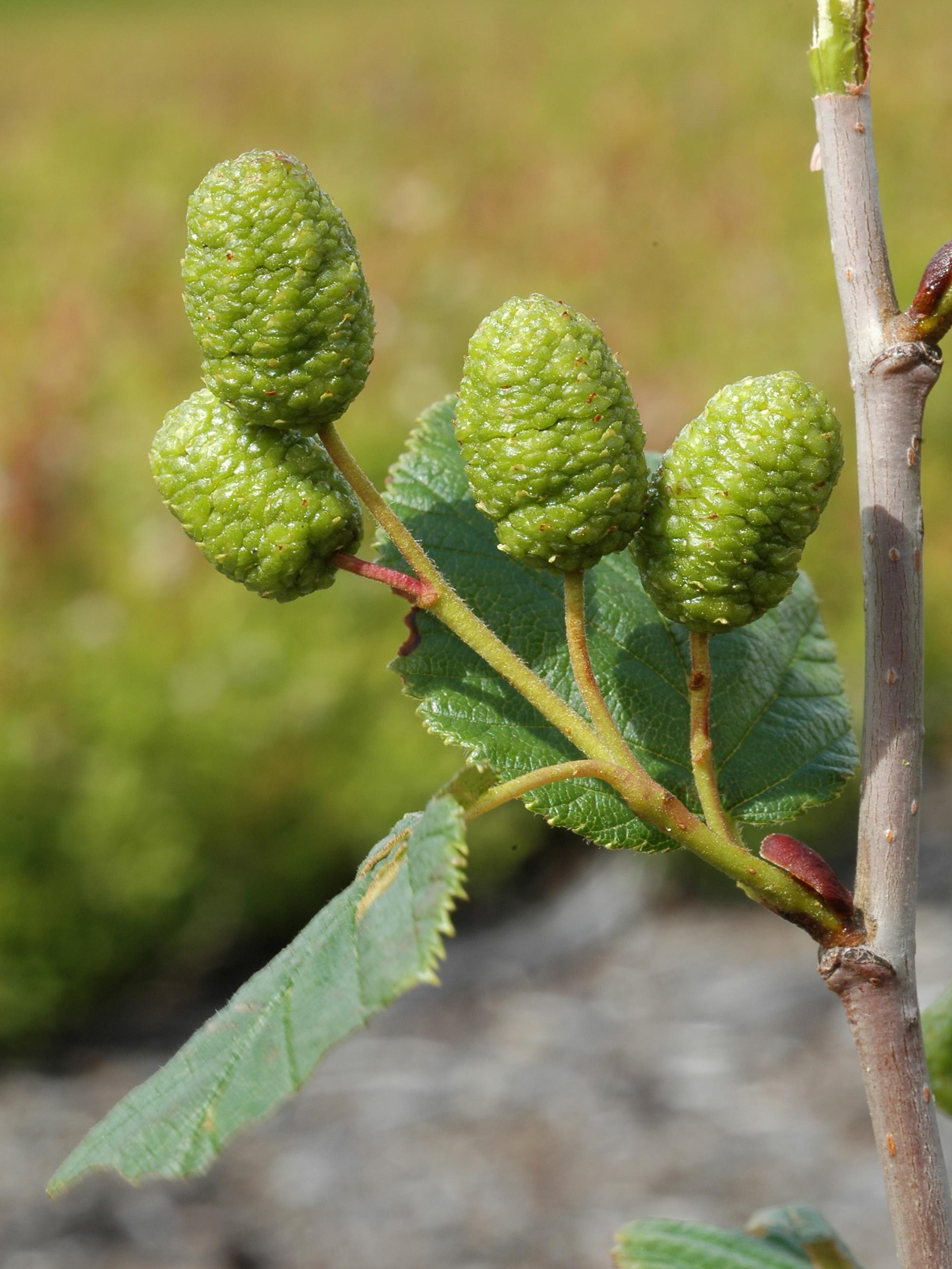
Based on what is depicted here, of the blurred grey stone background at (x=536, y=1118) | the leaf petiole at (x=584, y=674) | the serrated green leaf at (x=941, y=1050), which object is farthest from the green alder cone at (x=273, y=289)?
the blurred grey stone background at (x=536, y=1118)

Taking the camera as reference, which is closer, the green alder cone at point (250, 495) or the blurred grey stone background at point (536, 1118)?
the green alder cone at point (250, 495)

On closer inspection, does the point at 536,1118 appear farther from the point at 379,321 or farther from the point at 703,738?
the point at 379,321

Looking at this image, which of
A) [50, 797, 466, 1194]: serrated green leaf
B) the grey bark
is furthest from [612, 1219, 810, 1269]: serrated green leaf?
[50, 797, 466, 1194]: serrated green leaf

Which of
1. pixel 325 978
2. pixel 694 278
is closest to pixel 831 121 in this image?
pixel 325 978

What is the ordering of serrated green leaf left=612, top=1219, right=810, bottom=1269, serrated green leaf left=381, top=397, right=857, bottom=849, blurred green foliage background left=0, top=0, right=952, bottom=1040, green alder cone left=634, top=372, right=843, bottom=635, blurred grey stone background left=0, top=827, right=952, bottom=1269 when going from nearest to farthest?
green alder cone left=634, top=372, right=843, bottom=635, serrated green leaf left=381, top=397, right=857, bottom=849, serrated green leaf left=612, top=1219, right=810, bottom=1269, blurred grey stone background left=0, top=827, right=952, bottom=1269, blurred green foliage background left=0, top=0, right=952, bottom=1040

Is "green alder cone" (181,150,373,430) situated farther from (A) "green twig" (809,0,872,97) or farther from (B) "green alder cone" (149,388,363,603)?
(A) "green twig" (809,0,872,97)

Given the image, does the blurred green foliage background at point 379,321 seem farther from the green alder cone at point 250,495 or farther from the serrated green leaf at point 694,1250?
the green alder cone at point 250,495
